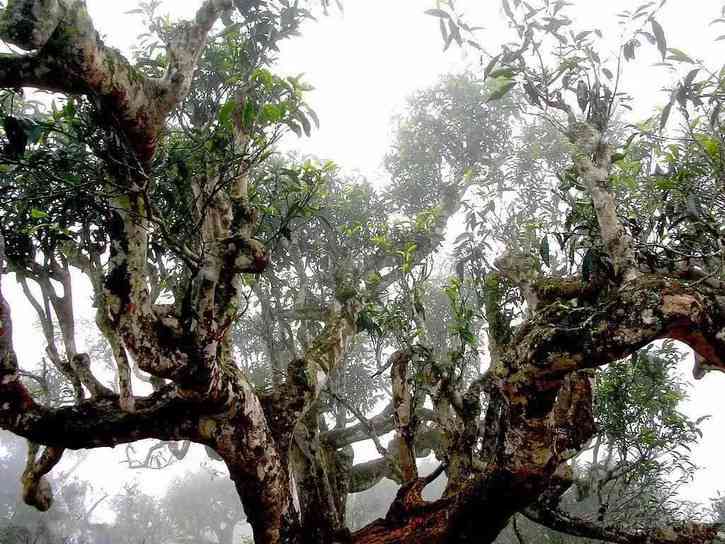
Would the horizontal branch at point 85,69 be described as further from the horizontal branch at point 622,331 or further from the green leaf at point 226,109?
the horizontal branch at point 622,331

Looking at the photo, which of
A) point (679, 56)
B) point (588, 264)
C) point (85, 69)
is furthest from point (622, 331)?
point (85, 69)

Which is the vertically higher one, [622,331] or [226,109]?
[226,109]

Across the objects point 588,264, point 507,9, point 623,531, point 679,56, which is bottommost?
point 623,531

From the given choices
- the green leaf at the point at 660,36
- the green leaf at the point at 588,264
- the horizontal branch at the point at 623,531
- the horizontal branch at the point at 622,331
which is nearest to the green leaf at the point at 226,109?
the horizontal branch at the point at 622,331

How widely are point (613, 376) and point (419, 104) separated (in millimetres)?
8973

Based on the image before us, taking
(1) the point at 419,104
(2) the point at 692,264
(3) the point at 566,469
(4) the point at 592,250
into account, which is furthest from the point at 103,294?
(1) the point at 419,104

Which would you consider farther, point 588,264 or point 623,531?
point 623,531

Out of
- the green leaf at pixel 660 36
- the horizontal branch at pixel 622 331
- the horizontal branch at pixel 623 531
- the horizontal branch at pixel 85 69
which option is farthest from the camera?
the horizontal branch at pixel 623 531

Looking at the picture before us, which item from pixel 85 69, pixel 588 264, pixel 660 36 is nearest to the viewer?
pixel 85 69

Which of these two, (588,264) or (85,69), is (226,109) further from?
(588,264)

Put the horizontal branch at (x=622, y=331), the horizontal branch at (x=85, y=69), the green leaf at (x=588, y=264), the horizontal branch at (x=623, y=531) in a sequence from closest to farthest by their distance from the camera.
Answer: the horizontal branch at (x=85, y=69) → the horizontal branch at (x=622, y=331) → the green leaf at (x=588, y=264) → the horizontal branch at (x=623, y=531)

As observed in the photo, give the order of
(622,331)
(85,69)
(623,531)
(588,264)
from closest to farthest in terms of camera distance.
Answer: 1. (622,331)
2. (85,69)
3. (588,264)
4. (623,531)

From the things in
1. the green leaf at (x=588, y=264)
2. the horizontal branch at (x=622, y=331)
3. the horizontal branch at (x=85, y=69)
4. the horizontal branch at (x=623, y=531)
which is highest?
the horizontal branch at (x=85, y=69)

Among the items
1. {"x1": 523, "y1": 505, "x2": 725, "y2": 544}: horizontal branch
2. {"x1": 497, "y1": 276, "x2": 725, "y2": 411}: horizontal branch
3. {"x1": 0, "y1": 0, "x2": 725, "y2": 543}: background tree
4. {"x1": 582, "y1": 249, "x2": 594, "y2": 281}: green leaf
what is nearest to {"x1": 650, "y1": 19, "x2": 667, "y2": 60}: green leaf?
{"x1": 0, "y1": 0, "x2": 725, "y2": 543}: background tree
